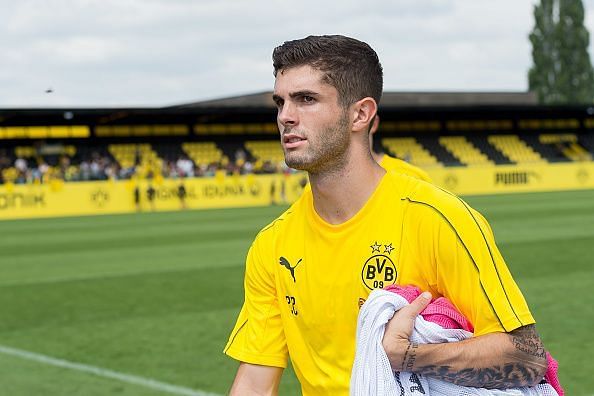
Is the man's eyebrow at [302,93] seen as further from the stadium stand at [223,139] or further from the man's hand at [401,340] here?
the stadium stand at [223,139]

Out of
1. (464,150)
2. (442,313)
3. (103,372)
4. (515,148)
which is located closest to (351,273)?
(442,313)

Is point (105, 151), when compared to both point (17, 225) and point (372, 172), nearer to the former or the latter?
point (17, 225)

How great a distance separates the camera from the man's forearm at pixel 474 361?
2805 mm

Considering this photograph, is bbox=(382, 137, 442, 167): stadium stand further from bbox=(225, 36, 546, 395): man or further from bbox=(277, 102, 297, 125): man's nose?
bbox=(277, 102, 297, 125): man's nose

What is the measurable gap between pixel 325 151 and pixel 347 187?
173 mm

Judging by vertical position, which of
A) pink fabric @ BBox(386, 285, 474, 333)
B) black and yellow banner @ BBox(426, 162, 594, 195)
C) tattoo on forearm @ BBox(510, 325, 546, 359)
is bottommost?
black and yellow banner @ BBox(426, 162, 594, 195)

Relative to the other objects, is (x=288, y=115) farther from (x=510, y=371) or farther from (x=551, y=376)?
(x=551, y=376)

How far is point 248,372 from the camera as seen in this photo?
3545 millimetres

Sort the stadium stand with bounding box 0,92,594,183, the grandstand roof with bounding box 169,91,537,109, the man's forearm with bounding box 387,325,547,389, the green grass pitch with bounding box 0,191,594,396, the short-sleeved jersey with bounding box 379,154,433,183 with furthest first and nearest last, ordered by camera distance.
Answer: the grandstand roof with bounding box 169,91,537,109 < the stadium stand with bounding box 0,92,594,183 < the green grass pitch with bounding box 0,191,594,396 < the short-sleeved jersey with bounding box 379,154,433,183 < the man's forearm with bounding box 387,325,547,389

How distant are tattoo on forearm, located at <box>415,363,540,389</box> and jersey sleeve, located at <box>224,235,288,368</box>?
818mm

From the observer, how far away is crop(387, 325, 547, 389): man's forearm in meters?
2.80

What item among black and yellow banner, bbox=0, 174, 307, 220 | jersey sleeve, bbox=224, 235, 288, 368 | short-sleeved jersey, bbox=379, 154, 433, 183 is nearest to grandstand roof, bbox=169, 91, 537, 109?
black and yellow banner, bbox=0, 174, 307, 220

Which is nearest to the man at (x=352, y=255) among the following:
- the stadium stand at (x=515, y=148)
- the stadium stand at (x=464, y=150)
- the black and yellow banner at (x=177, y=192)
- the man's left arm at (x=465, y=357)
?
the man's left arm at (x=465, y=357)

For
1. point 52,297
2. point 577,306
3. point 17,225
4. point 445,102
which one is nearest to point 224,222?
point 17,225
